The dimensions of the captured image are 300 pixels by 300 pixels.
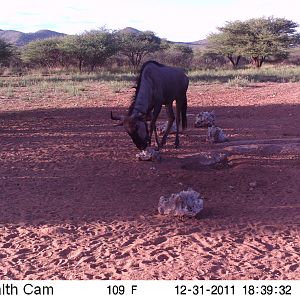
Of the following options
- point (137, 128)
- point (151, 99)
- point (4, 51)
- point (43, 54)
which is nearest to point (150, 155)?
point (137, 128)

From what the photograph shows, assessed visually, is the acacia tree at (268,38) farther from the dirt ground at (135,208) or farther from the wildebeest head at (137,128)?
the wildebeest head at (137,128)

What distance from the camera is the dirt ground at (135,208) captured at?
425 cm

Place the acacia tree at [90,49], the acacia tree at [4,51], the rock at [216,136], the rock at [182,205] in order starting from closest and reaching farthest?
the rock at [182,205] → the rock at [216,136] → the acacia tree at [4,51] → the acacia tree at [90,49]

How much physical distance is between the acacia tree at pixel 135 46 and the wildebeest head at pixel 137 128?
33.9m

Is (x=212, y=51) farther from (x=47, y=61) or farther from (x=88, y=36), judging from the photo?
(x=47, y=61)

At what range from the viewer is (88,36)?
4100 cm

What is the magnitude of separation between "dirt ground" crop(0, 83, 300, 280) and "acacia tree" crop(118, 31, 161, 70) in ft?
104

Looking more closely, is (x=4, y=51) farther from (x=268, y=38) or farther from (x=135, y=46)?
(x=268, y=38)

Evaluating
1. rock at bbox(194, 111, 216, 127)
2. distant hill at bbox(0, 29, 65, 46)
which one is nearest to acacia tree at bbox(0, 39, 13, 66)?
rock at bbox(194, 111, 216, 127)

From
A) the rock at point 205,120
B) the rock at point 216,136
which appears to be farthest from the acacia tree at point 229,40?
the rock at point 216,136

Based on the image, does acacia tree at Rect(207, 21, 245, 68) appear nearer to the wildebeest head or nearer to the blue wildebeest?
the blue wildebeest

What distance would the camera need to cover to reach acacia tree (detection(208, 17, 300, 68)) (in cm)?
4056

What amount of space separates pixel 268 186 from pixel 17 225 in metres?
3.49

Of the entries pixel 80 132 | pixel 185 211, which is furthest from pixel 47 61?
pixel 185 211
